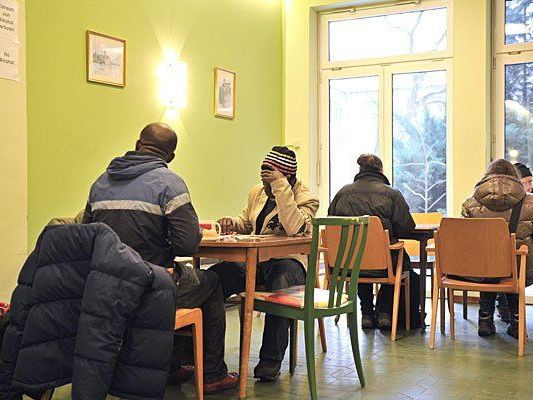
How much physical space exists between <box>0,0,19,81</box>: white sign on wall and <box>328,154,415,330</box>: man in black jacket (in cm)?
226

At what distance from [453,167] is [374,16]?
172 cm

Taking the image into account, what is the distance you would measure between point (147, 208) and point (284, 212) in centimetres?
94

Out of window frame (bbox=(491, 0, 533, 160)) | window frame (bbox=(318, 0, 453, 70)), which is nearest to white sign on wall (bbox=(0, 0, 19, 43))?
window frame (bbox=(318, 0, 453, 70))

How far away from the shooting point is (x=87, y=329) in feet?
7.66

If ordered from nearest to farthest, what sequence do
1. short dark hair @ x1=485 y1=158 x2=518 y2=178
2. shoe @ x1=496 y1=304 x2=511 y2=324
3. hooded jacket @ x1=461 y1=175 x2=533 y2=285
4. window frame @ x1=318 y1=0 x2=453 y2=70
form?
hooded jacket @ x1=461 y1=175 x2=533 y2=285 < short dark hair @ x1=485 y1=158 x2=518 y2=178 < shoe @ x1=496 y1=304 x2=511 y2=324 < window frame @ x1=318 y1=0 x2=453 y2=70

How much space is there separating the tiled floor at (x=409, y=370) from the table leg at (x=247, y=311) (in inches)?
4.1

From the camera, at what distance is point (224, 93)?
19.9ft

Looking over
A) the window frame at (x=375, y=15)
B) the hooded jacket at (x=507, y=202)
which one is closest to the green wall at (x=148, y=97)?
the window frame at (x=375, y=15)

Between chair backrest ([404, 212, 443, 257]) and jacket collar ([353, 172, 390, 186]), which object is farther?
chair backrest ([404, 212, 443, 257])

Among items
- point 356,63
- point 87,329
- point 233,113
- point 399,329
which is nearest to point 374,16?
point 356,63

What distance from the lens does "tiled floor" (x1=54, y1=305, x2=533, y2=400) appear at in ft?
10.6

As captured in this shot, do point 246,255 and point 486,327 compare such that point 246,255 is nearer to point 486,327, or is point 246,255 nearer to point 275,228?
point 275,228

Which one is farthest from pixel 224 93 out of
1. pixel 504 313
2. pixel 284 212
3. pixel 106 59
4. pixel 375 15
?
pixel 504 313

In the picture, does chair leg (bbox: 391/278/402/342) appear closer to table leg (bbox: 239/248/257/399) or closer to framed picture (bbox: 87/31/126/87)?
table leg (bbox: 239/248/257/399)
